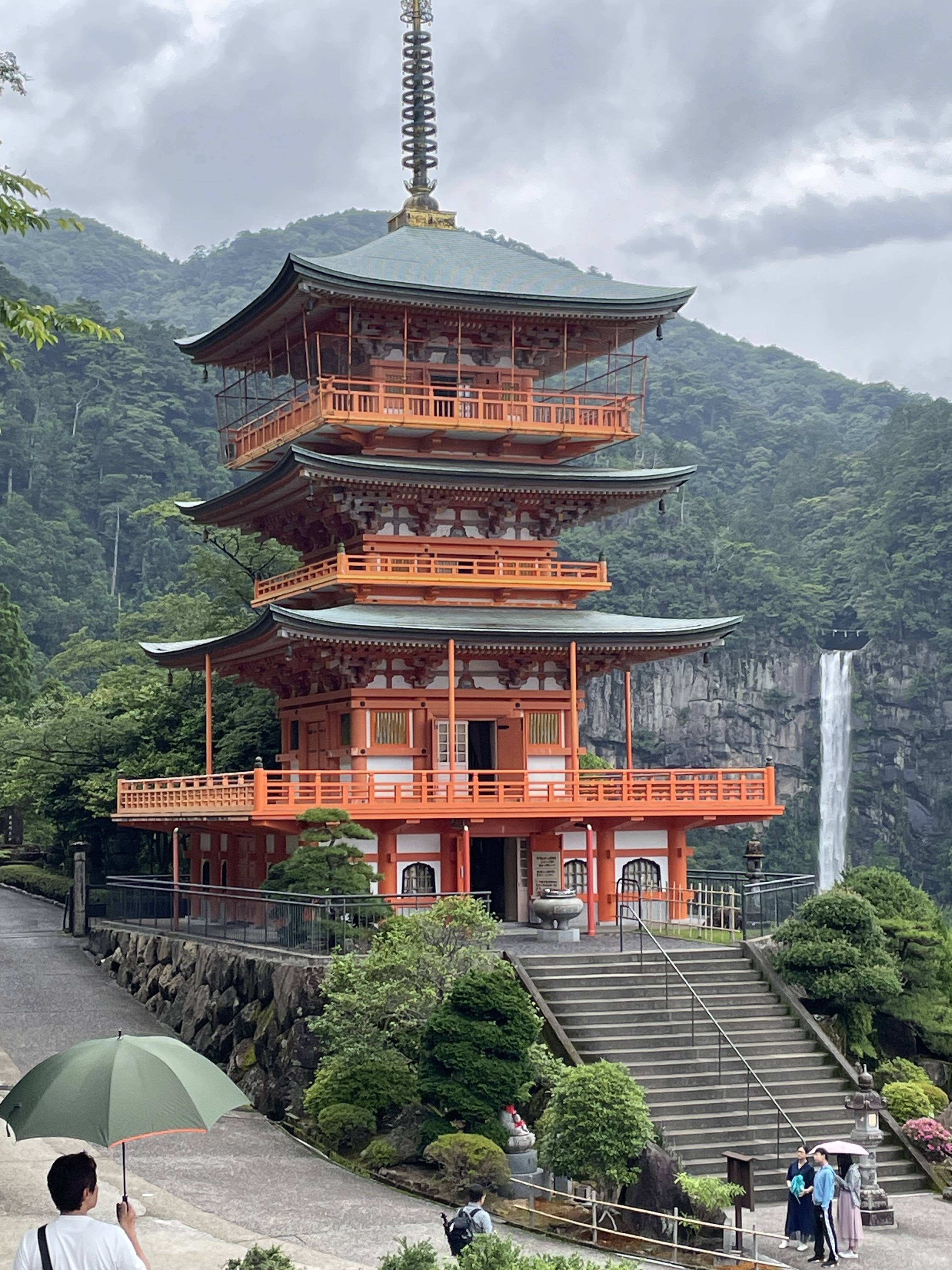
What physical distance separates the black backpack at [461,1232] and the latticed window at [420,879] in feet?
55.1

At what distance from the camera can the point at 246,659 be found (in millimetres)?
38250

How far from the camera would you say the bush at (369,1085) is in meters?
24.4

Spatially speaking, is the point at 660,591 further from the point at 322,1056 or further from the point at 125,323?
the point at 322,1056

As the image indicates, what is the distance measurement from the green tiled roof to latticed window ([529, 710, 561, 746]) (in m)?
1.99

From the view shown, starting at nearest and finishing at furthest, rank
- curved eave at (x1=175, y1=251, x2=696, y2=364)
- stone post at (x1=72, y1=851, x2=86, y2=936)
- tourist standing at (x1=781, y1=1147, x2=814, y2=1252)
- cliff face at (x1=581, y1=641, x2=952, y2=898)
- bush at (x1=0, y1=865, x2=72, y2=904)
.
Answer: tourist standing at (x1=781, y1=1147, x2=814, y2=1252) → curved eave at (x1=175, y1=251, x2=696, y2=364) → stone post at (x1=72, y1=851, x2=86, y2=936) → bush at (x1=0, y1=865, x2=72, y2=904) → cliff face at (x1=581, y1=641, x2=952, y2=898)

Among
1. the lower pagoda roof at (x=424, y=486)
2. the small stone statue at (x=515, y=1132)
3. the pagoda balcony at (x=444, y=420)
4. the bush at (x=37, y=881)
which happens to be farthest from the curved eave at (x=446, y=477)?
the bush at (x=37, y=881)

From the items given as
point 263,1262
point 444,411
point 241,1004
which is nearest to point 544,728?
point 444,411

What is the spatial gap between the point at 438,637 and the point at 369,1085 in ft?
36.2

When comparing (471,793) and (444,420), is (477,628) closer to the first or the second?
(471,793)

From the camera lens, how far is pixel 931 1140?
25125 mm

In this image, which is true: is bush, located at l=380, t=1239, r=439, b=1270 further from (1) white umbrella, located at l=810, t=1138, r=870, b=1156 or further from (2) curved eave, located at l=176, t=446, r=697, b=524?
(2) curved eave, located at l=176, t=446, r=697, b=524

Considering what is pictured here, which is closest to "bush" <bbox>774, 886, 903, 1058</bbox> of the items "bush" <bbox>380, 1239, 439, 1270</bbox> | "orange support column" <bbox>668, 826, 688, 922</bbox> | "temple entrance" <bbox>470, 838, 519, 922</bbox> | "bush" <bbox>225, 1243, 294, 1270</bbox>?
"orange support column" <bbox>668, 826, 688, 922</bbox>

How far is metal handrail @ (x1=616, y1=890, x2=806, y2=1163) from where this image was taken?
2467 cm

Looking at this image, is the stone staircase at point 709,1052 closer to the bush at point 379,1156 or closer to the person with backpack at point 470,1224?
the bush at point 379,1156
